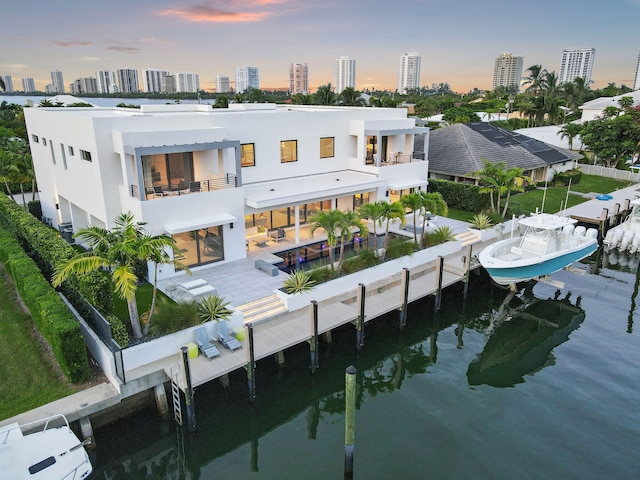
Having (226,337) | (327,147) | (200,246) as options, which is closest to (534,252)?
(327,147)

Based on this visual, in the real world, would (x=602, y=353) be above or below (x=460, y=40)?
below

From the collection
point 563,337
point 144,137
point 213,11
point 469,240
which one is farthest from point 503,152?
point 144,137

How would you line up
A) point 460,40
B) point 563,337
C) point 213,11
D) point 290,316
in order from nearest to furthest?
1. point 290,316
2. point 563,337
3. point 213,11
4. point 460,40

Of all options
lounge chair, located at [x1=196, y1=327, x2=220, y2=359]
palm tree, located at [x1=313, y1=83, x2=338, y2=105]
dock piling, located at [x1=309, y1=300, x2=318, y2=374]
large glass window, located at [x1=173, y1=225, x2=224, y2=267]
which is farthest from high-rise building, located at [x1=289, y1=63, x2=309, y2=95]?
lounge chair, located at [x1=196, y1=327, x2=220, y2=359]

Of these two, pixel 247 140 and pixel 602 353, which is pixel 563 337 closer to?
pixel 602 353

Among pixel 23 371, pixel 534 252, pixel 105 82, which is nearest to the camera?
pixel 23 371

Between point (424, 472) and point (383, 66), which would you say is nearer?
point (424, 472)

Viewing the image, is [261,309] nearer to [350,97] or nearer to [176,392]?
[176,392]

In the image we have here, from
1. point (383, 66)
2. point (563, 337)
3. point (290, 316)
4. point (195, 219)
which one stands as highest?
point (383, 66)
